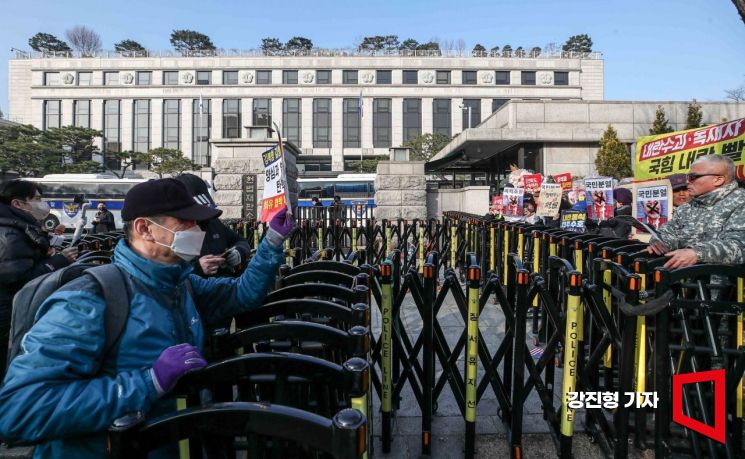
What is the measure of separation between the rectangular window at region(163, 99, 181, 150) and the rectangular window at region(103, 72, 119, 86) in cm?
740

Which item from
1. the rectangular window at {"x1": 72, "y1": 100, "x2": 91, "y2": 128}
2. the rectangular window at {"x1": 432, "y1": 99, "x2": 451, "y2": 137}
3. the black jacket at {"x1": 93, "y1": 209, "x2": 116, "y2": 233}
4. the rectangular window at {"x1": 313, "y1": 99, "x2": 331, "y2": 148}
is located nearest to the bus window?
the black jacket at {"x1": 93, "y1": 209, "x2": 116, "y2": 233}

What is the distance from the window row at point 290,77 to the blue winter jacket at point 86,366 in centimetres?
6250

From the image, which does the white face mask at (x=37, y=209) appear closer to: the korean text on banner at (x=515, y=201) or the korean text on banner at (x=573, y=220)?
the korean text on banner at (x=573, y=220)

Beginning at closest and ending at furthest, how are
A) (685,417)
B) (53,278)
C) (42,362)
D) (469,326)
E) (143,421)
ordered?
(143,421)
(42,362)
(53,278)
(685,417)
(469,326)

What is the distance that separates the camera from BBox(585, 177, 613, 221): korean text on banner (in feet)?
27.7

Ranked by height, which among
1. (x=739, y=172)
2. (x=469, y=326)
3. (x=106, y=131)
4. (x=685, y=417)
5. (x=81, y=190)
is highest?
(x=106, y=131)

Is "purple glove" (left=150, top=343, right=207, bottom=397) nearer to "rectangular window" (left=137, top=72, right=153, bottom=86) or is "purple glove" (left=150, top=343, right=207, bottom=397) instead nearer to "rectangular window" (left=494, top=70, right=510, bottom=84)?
"rectangular window" (left=494, top=70, right=510, bottom=84)

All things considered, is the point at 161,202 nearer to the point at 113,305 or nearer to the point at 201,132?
the point at 113,305

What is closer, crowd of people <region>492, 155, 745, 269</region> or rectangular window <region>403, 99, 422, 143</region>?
crowd of people <region>492, 155, 745, 269</region>

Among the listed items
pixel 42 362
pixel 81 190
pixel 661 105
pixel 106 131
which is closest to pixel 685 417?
pixel 42 362

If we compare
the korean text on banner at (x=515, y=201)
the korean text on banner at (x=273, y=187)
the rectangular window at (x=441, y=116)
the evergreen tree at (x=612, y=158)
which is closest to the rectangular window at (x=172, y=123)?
the rectangular window at (x=441, y=116)

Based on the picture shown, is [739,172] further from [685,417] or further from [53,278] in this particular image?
[53,278]

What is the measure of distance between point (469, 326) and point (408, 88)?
6107cm

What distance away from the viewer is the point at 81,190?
1114 inches
